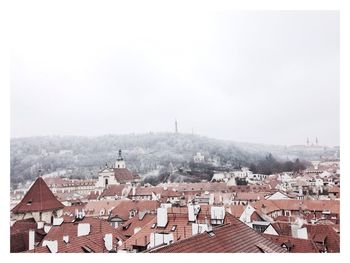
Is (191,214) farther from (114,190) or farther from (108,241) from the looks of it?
(114,190)

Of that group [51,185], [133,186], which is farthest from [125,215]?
[51,185]

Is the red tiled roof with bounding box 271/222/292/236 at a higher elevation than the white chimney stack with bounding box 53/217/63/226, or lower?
lower

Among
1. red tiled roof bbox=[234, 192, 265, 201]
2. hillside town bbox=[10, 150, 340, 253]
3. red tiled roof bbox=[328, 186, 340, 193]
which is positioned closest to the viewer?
hillside town bbox=[10, 150, 340, 253]

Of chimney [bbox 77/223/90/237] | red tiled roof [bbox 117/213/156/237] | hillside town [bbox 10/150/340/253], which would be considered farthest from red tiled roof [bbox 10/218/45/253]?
red tiled roof [bbox 117/213/156/237]

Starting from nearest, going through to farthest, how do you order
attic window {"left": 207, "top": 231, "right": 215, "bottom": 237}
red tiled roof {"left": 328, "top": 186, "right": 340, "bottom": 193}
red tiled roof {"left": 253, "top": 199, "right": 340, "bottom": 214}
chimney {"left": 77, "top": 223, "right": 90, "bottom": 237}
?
attic window {"left": 207, "top": 231, "right": 215, "bottom": 237} < chimney {"left": 77, "top": 223, "right": 90, "bottom": 237} < red tiled roof {"left": 328, "top": 186, "right": 340, "bottom": 193} < red tiled roof {"left": 253, "top": 199, "right": 340, "bottom": 214}

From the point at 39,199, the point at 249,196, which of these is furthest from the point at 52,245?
the point at 249,196

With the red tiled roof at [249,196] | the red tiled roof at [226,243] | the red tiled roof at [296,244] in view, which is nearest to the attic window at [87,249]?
the red tiled roof at [226,243]

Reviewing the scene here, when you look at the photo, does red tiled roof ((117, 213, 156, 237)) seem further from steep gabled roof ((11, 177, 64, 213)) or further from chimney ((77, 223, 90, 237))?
steep gabled roof ((11, 177, 64, 213))
